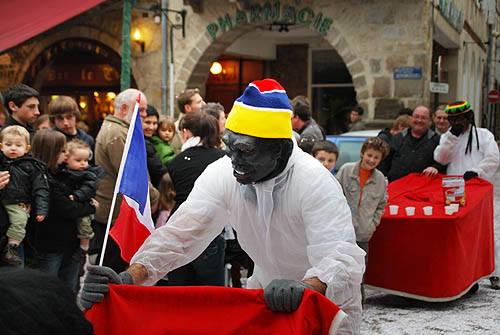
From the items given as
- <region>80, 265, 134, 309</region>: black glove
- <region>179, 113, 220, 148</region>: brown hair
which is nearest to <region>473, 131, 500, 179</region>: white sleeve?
<region>179, 113, 220, 148</region>: brown hair

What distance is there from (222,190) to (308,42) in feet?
50.2

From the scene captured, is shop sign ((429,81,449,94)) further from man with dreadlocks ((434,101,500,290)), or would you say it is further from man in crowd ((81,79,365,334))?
man in crowd ((81,79,365,334))

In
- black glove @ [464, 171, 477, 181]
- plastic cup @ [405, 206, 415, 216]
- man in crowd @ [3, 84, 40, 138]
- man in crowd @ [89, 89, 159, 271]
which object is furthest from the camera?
black glove @ [464, 171, 477, 181]

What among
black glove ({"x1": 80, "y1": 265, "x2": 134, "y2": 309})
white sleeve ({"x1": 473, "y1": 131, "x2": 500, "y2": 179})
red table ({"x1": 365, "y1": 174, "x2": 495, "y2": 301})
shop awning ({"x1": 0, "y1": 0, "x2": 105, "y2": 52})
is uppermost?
shop awning ({"x1": 0, "y1": 0, "x2": 105, "y2": 52})

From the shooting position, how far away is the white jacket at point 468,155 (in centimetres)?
610

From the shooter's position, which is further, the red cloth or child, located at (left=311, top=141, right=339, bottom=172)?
child, located at (left=311, top=141, right=339, bottom=172)

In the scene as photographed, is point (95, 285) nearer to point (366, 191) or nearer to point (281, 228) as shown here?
point (281, 228)

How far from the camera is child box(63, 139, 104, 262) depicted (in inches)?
182

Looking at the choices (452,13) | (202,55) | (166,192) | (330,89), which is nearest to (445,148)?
(166,192)

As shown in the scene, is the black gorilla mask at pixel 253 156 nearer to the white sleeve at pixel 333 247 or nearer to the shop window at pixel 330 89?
the white sleeve at pixel 333 247

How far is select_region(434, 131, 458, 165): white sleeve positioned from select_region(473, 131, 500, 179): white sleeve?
287 millimetres

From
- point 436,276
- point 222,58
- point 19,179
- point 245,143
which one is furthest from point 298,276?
point 222,58

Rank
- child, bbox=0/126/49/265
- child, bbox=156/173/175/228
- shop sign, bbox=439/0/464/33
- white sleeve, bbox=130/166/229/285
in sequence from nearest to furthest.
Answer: white sleeve, bbox=130/166/229/285
child, bbox=0/126/49/265
child, bbox=156/173/175/228
shop sign, bbox=439/0/464/33

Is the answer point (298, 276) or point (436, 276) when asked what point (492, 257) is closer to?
point (436, 276)
